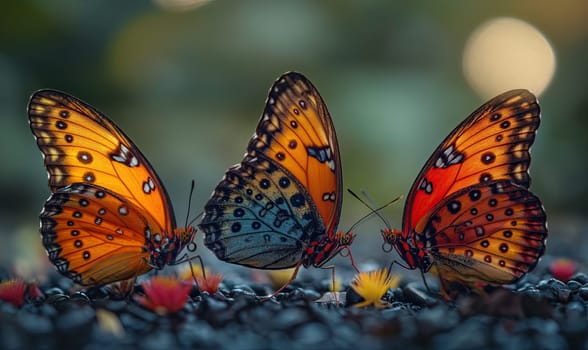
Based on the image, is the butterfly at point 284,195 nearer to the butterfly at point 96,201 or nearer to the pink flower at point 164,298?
the butterfly at point 96,201

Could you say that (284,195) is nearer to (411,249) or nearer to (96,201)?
(411,249)

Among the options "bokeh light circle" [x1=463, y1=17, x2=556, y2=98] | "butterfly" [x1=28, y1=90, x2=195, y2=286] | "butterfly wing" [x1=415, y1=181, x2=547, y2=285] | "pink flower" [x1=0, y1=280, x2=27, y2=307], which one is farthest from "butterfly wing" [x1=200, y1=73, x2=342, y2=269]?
"bokeh light circle" [x1=463, y1=17, x2=556, y2=98]

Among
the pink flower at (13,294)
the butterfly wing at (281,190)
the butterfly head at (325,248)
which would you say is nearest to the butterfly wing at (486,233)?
the butterfly head at (325,248)

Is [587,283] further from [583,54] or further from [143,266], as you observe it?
[583,54]

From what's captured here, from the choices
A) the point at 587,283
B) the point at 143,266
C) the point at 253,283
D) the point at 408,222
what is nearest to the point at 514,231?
the point at 408,222

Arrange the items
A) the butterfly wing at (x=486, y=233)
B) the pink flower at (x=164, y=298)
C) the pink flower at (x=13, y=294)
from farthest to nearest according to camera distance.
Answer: the butterfly wing at (x=486, y=233) → the pink flower at (x=13, y=294) → the pink flower at (x=164, y=298)
